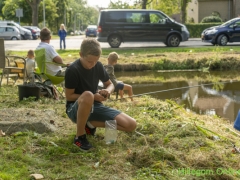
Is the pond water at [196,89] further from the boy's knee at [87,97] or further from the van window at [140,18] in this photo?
the van window at [140,18]

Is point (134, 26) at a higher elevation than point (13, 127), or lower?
higher

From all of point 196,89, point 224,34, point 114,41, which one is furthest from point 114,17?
point 196,89

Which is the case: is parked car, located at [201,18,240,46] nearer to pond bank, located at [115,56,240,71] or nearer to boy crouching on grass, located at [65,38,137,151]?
pond bank, located at [115,56,240,71]

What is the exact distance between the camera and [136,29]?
22.0 m

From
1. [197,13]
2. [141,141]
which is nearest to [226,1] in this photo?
[197,13]

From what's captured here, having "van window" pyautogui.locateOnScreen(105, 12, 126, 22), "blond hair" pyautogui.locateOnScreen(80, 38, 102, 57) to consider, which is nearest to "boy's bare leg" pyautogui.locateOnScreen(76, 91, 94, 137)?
"blond hair" pyautogui.locateOnScreen(80, 38, 102, 57)

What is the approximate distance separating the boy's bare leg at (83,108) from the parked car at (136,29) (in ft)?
56.6

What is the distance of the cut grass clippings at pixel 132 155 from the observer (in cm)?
407

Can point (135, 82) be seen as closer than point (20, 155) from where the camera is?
No

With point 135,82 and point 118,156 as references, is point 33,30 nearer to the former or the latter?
point 135,82

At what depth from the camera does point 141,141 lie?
16.7 feet

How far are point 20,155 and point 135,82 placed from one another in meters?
8.92

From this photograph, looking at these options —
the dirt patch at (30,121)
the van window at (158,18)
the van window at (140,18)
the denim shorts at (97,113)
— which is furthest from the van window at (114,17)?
the denim shorts at (97,113)

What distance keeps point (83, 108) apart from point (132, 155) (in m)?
0.74
